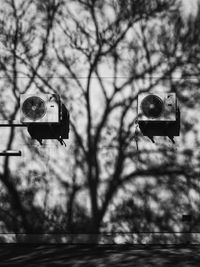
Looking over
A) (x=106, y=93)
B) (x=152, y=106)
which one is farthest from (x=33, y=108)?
(x=152, y=106)

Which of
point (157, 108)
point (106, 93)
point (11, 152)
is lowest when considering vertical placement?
point (11, 152)

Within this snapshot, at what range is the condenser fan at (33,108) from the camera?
22.8 feet

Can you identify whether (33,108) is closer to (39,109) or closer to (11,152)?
(39,109)

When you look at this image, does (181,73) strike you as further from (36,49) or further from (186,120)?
(36,49)

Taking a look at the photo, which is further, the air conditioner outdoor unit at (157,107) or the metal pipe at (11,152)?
the metal pipe at (11,152)

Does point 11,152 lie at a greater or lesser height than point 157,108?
lesser

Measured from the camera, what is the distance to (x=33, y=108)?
6.96m

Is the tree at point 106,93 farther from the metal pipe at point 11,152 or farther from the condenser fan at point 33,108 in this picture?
the condenser fan at point 33,108

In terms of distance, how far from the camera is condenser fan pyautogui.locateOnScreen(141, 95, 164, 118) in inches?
272

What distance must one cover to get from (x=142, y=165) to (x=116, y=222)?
1.28 metres

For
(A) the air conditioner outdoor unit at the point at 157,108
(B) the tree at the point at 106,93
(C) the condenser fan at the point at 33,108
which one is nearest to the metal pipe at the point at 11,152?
(B) the tree at the point at 106,93

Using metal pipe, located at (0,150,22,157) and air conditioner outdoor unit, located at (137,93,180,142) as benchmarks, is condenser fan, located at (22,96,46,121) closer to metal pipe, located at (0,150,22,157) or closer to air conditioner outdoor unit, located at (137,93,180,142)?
metal pipe, located at (0,150,22,157)

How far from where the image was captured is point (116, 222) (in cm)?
725

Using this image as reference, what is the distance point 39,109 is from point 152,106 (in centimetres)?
222
